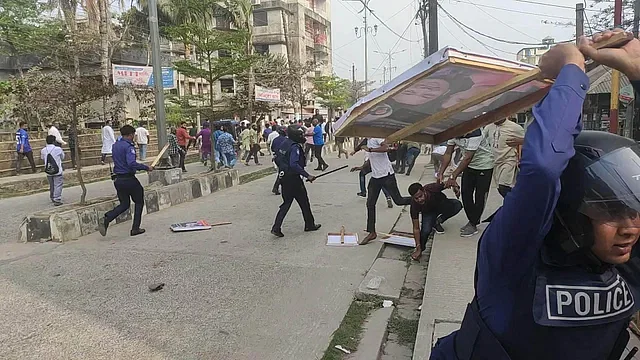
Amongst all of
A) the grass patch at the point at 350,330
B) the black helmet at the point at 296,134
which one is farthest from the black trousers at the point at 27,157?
the grass patch at the point at 350,330

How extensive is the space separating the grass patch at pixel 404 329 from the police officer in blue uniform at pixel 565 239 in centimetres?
274

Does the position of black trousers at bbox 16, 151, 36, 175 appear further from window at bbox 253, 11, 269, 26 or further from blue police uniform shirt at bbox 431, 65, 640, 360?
window at bbox 253, 11, 269, 26

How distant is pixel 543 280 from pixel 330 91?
125 ft

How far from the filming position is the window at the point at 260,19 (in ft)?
143

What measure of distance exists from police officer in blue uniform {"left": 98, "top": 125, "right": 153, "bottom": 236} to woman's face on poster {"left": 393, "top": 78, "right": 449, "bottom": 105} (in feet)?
18.5

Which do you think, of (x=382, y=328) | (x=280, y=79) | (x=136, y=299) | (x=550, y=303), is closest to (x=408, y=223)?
(x=382, y=328)

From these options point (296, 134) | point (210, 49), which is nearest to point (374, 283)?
point (296, 134)

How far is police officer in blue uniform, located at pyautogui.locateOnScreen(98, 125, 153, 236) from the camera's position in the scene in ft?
22.2

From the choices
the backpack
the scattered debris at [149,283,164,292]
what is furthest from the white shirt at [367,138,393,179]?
the backpack

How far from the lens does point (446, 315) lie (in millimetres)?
3762

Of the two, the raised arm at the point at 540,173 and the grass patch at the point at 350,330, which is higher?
the raised arm at the point at 540,173

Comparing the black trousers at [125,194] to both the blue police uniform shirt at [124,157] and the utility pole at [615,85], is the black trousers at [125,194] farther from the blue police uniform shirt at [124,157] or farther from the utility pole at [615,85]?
the utility pole at [615,85]

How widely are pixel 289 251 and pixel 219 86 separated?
31.4 metres

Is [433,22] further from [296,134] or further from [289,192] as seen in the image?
[289,192]
